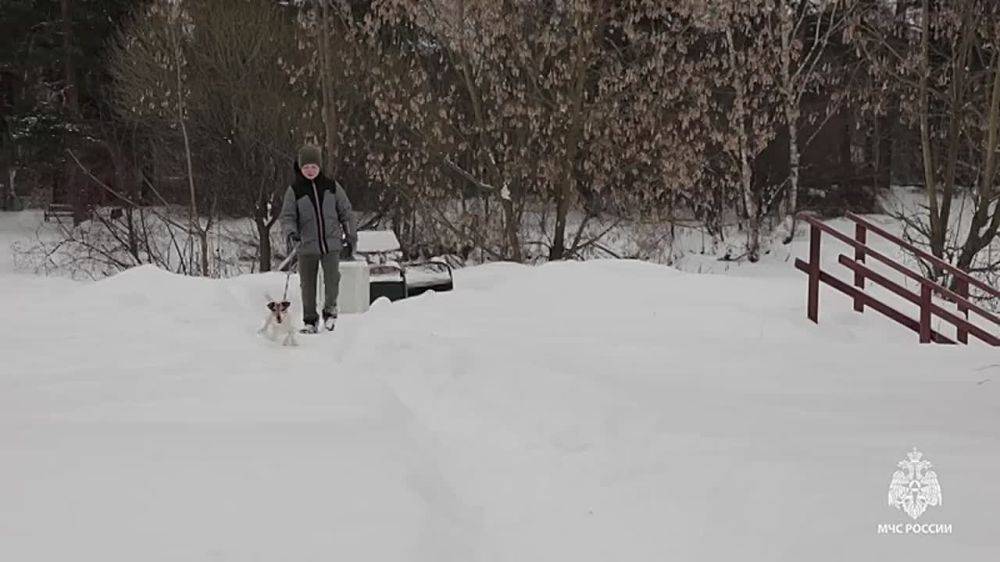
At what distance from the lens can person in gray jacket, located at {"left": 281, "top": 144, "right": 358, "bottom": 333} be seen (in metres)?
9.31

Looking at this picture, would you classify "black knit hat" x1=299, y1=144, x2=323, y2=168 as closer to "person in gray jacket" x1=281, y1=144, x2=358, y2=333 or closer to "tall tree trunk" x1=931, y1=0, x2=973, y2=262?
"person in gray jacket" x1=281, y1=144, x2=358, y2=333

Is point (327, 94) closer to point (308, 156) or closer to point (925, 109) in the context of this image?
point (308, 156)

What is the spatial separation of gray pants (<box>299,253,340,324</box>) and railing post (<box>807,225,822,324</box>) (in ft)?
15.9

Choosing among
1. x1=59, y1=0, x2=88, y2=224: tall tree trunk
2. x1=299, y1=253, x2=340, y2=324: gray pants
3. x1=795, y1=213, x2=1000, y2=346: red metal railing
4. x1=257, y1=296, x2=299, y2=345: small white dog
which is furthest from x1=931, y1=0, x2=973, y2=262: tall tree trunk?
x1=59, y1=0, x2=88, y2=224: tall tree trunk

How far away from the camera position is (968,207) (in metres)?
22.5

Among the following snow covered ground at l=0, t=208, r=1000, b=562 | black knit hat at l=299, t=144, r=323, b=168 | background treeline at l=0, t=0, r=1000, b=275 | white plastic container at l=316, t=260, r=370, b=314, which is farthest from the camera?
background treeline at l=0, t=0, r=1000, b=275

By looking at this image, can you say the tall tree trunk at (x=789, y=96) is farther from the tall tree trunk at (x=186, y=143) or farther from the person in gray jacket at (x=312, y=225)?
the tall tree trunk at (x=186, y=143)

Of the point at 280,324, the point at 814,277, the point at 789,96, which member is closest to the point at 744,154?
the point at 789,96

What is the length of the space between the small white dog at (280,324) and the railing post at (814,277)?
Answer: 5206mm

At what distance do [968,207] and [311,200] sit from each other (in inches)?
730

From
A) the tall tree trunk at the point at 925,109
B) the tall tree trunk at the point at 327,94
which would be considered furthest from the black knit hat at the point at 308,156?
the tall tree trunk at the point at 925,109

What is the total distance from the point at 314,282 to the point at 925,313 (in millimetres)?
6014

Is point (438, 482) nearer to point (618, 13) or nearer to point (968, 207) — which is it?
point (618, 13)

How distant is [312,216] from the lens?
934cm
